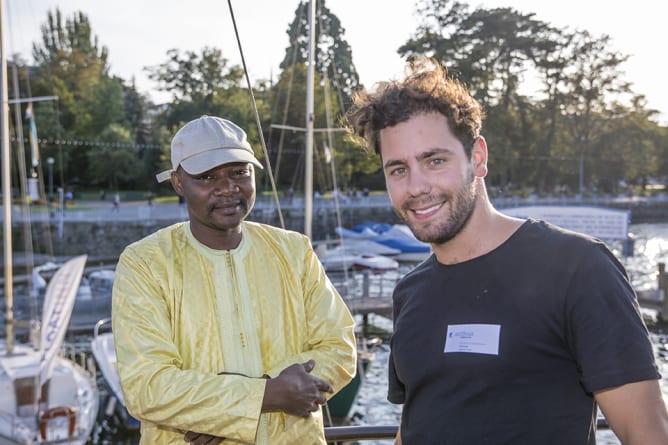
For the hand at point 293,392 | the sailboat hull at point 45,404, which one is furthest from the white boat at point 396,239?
the hand at point 293,392

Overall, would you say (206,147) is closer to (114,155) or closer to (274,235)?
(274,235)

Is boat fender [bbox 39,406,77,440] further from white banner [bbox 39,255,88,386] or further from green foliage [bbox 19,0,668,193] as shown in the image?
green foliage [bbox 19,0,668,193]

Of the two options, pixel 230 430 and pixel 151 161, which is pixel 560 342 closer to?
pixel 230 430

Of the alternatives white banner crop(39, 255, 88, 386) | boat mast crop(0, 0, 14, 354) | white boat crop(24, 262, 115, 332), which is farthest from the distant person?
white boat crop(24, 262, 115, 332)

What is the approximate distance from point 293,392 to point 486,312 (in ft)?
2.10

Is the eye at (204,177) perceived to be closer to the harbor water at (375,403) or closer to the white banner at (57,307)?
the harbor water at (375,403)

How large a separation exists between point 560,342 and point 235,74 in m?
34.0

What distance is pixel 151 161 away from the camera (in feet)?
121

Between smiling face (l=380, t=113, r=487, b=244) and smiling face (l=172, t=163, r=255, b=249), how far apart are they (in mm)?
641

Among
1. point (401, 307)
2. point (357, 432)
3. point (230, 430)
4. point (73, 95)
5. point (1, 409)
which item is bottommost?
point (1, 409)

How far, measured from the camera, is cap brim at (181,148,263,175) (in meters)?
2.03

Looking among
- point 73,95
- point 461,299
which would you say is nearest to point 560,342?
point 461,299

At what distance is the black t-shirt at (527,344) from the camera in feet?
4.33

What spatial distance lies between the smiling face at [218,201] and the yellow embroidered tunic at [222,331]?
45mm
